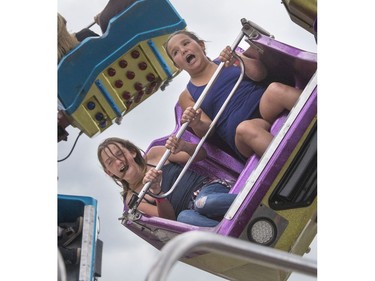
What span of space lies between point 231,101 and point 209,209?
10.1 inches

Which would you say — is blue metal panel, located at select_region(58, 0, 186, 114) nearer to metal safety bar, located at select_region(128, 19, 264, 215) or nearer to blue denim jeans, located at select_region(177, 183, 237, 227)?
metal safety bar, located at select_region(128, 19, 264, 215)

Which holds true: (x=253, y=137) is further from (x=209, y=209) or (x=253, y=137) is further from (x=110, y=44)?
(x=110, y=44)

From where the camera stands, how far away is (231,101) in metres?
1.81

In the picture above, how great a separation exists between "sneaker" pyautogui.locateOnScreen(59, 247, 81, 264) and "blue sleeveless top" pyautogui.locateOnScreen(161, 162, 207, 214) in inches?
22.4

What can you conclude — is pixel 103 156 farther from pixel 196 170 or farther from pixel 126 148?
pixel 196 170

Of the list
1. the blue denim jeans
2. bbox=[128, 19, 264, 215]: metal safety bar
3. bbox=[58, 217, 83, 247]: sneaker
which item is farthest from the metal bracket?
bbox=[58, 217, 83, 247]: sneaker

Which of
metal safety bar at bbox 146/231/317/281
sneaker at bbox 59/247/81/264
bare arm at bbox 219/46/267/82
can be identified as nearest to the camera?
metal safety bar at bbox 146/231/317/281

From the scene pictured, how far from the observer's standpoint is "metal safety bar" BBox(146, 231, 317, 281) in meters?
0.56

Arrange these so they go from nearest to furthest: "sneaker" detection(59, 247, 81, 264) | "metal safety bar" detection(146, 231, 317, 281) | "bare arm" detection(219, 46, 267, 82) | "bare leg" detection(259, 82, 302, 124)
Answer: "metal safety bar" detection(146, 231, 317, 281)
"sneaker" detection(59, 247, 81, 264)
"bare leg" detection(259, 82, 302, 124)
"bare arm" detection(219, 46, 267, 82)

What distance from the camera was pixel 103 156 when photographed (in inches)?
72.1

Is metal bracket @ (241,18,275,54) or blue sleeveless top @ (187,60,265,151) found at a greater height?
metal bracket @ (241,18,275,54)

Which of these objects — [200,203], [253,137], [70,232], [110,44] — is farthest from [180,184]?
[70,232]

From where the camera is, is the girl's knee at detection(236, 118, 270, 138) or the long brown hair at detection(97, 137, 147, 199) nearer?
the girl's knee at detection(236, 118, 270, 138)

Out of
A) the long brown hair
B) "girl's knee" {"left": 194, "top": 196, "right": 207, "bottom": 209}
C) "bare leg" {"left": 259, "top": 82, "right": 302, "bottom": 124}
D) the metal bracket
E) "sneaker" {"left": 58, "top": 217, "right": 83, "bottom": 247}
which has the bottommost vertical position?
the long brown hair
